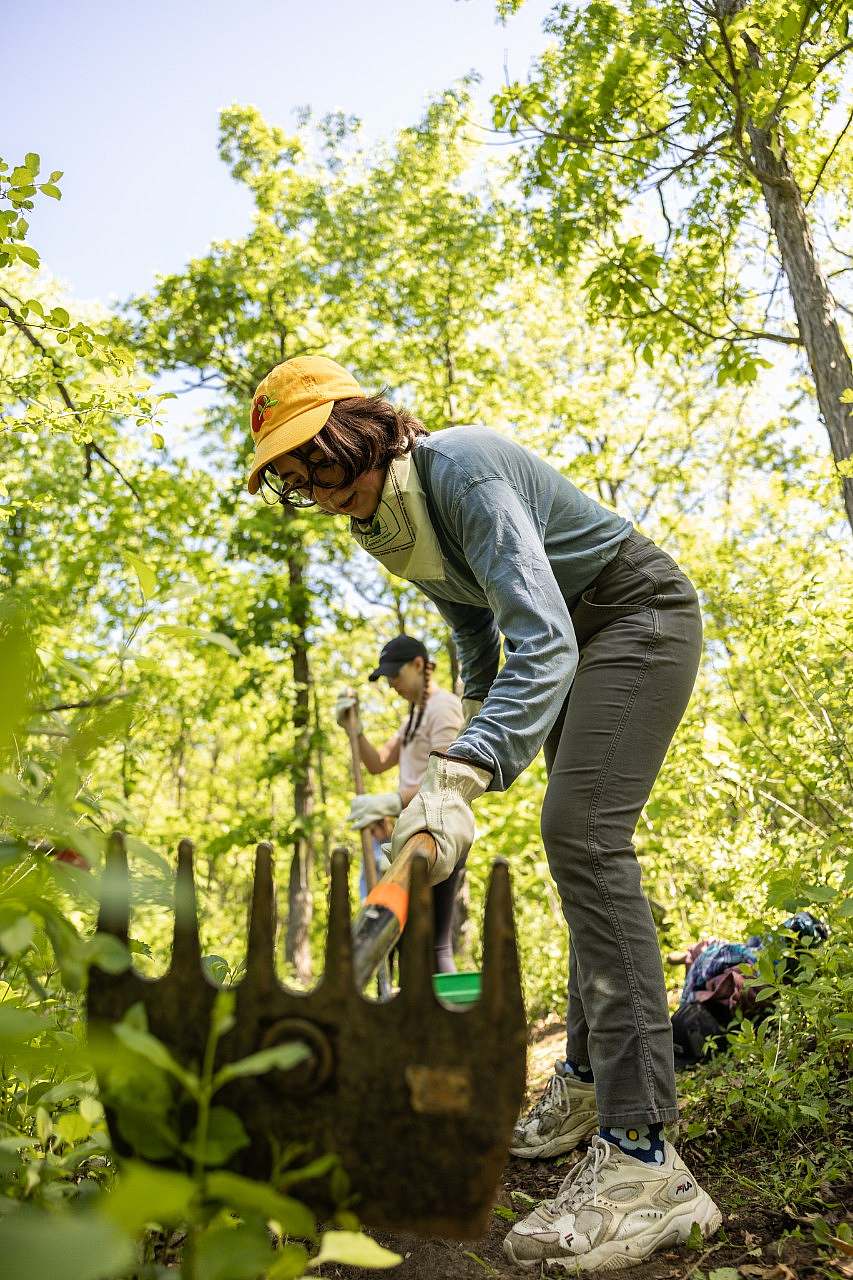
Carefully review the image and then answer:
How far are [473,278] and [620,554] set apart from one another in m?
10.5

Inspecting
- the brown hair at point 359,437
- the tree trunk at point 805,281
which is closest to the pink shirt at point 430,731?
the tree trunk at point 805,281

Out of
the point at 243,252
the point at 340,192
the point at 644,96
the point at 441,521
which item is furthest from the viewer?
the point at 340,192

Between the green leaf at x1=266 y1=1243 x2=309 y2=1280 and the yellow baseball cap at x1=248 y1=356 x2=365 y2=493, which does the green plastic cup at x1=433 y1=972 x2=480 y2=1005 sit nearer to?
the yellow baseball cap at x1=248 y1=356 x2=365 y2=493

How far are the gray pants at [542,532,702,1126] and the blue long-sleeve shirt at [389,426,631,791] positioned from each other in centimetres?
13

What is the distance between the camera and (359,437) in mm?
2025

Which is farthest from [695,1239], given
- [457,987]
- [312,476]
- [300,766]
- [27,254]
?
[300,766]

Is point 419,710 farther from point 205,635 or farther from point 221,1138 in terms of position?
point 221,1138

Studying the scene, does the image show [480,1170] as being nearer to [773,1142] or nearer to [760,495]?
[773,1142]

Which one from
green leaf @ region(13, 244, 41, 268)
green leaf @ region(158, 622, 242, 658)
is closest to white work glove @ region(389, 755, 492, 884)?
green leaf @ region(158, 622, 242, 658)

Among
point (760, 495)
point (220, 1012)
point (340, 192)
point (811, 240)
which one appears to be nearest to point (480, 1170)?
point (220, 1012)

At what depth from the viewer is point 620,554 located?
2283 millimetres

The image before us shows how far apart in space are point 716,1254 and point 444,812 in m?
1.11

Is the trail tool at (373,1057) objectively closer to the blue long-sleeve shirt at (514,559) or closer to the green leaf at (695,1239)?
the blue long-sleeve shirt at (514,559)

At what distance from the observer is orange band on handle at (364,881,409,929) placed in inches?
48.7
